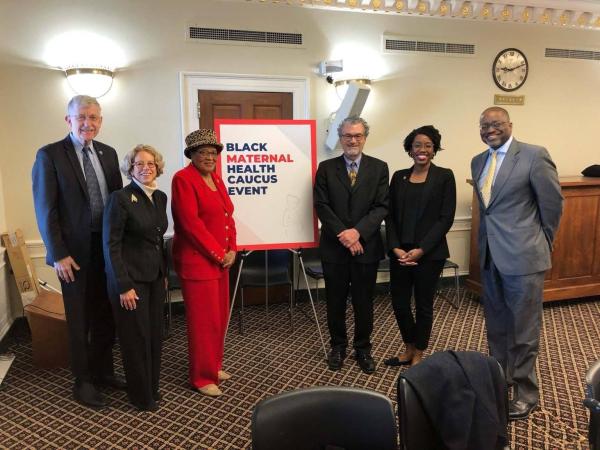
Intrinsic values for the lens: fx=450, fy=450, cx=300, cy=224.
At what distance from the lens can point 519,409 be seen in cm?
245

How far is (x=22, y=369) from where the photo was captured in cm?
303

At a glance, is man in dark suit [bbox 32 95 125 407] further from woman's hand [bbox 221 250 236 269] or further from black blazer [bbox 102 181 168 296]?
woman's hand [bbox 221 250 236 269]

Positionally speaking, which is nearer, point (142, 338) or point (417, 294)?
point (142, 338)

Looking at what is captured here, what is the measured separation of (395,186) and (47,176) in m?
2.02

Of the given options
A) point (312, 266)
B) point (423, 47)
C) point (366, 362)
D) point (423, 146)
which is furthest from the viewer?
point (423, 47)

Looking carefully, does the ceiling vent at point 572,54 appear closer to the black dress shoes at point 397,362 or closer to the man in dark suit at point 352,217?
the man in dark suit at point 352,217

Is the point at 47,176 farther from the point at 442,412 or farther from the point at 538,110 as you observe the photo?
the point at 538,110

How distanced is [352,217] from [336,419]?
1674 mm

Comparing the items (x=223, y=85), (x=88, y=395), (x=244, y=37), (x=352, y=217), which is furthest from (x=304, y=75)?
(x=88, y=395)

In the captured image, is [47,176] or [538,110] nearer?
[47,176]

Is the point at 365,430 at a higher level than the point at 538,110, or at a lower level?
lower

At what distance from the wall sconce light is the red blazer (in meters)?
1.68

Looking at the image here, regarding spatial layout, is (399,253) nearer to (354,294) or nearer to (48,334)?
(354,294)

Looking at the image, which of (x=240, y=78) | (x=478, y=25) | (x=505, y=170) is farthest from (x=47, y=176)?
(x=478, y=25)
